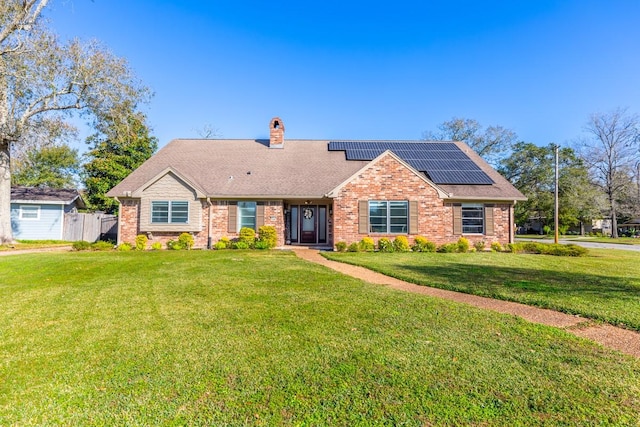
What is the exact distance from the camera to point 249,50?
16.5 m

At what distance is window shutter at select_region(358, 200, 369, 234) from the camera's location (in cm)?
1494

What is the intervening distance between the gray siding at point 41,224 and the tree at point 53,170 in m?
20.0

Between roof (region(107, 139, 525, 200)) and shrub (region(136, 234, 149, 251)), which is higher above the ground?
roof (region(107, 139, 525, 200))

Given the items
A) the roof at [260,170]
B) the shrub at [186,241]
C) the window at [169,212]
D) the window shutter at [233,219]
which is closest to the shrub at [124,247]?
the window at [169,212]

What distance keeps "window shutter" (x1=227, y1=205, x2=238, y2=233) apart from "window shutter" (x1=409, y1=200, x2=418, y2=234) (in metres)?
8.37

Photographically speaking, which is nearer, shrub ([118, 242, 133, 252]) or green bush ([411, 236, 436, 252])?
shrub ([118, 242, 133, 252])

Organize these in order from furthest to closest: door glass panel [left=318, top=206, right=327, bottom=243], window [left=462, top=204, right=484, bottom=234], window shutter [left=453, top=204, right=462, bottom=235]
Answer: door glass panel [left=318, top=206, right=327, bottom=243] → window [left=462, top=204, right=484, bottom=234] → window shutter [left=453, top=204, right=462, bottom=235]

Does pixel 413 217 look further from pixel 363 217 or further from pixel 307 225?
pixel 307 225

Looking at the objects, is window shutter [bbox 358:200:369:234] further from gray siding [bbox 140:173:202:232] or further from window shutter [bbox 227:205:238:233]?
gray siding [bbox 140:173:202:232]

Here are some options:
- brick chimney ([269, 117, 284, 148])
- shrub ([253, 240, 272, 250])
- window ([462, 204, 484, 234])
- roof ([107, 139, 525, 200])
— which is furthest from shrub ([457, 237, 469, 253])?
brick chimney ([269, 117, 284, 148])

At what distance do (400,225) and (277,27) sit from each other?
11.3m

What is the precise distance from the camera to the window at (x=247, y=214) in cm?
1603

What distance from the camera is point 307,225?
17.5m

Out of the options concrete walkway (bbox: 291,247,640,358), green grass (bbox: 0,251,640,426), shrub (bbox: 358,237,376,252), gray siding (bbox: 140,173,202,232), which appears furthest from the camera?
gray siding (bbox: 140,173,202,232)
